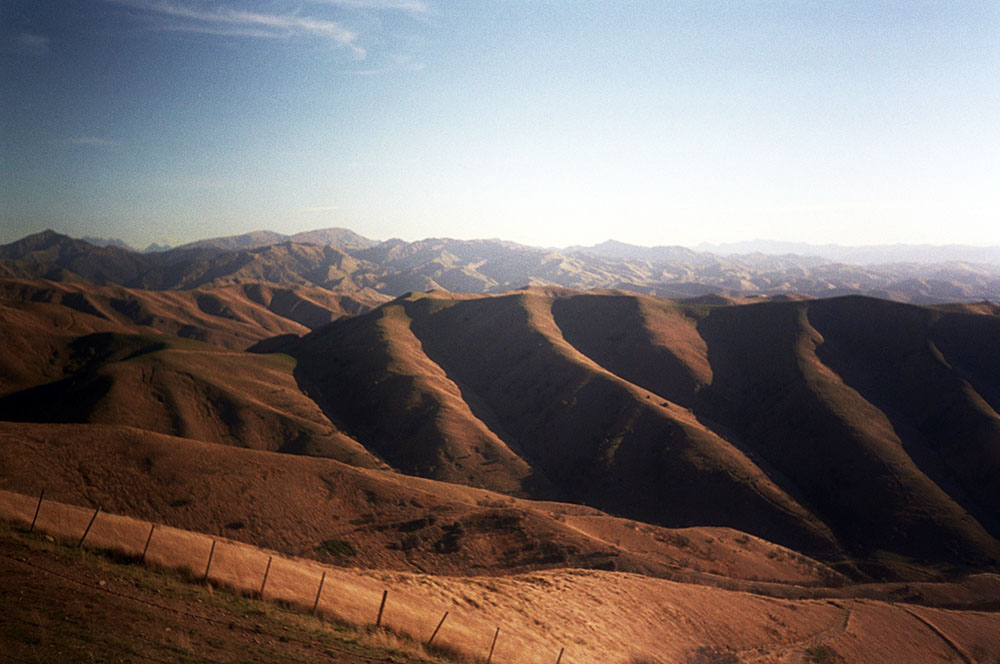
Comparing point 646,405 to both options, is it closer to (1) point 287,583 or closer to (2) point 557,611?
(2) point 557,611

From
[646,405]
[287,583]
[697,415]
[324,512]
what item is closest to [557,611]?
[287,583]

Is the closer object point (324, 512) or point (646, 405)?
point (324, 512)

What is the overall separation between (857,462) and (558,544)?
188 ft

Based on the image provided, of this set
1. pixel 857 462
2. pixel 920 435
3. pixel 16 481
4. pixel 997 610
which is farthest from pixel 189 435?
pixel 920 435

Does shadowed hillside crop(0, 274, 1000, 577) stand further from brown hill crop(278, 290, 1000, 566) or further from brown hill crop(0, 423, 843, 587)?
brown hill crop(0, 423, 843, 587)

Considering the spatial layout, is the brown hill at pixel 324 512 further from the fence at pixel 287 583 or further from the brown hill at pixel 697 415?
the brown hill at pixel 697 415

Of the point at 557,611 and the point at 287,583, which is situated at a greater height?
the point at 287,583

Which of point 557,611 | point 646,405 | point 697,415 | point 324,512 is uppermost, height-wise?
point 557,611

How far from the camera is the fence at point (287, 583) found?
1905 cm

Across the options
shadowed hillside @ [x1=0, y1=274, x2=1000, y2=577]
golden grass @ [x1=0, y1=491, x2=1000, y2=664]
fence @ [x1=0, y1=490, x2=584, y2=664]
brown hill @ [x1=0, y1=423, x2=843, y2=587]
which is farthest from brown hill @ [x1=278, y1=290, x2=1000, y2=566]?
fence @ [x1=0, y1=490, x2=584, y2=664]

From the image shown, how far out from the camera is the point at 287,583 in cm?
2056

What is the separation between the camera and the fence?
19047mm

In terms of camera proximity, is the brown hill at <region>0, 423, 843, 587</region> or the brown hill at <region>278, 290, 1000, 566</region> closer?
the brown hill at <region>0, 423, 843, 587</region>

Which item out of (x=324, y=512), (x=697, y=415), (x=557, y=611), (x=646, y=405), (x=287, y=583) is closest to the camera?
(x=287, y=583)
